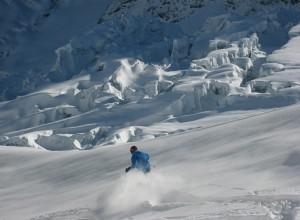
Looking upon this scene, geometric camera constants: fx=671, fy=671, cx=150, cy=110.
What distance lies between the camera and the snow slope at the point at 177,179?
Answer: 8.47m

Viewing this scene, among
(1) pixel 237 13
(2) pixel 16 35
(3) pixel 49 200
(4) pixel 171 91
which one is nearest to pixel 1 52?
(2) pixel 16 35

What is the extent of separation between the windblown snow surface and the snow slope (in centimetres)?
4

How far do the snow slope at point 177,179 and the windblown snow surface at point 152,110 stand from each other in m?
0.04

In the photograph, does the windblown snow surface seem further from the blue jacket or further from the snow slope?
the blue jacket

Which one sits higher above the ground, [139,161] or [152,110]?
[139,161]

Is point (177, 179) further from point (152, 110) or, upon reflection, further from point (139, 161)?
point (152, 110)

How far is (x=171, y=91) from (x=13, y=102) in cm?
874

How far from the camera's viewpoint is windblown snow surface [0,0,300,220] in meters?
9.74

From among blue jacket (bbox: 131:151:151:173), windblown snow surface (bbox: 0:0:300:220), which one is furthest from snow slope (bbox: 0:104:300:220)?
blue jacket (bbox: 131:151:151:173)

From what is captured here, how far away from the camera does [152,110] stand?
25.4 m

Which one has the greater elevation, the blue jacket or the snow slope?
the blue jacket

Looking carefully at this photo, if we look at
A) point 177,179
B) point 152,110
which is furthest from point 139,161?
point 152,110

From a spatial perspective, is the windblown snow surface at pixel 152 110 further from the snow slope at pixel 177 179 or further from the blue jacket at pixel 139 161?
the blue jacket at pixel 139 161

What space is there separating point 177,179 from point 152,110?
47.4 ft
